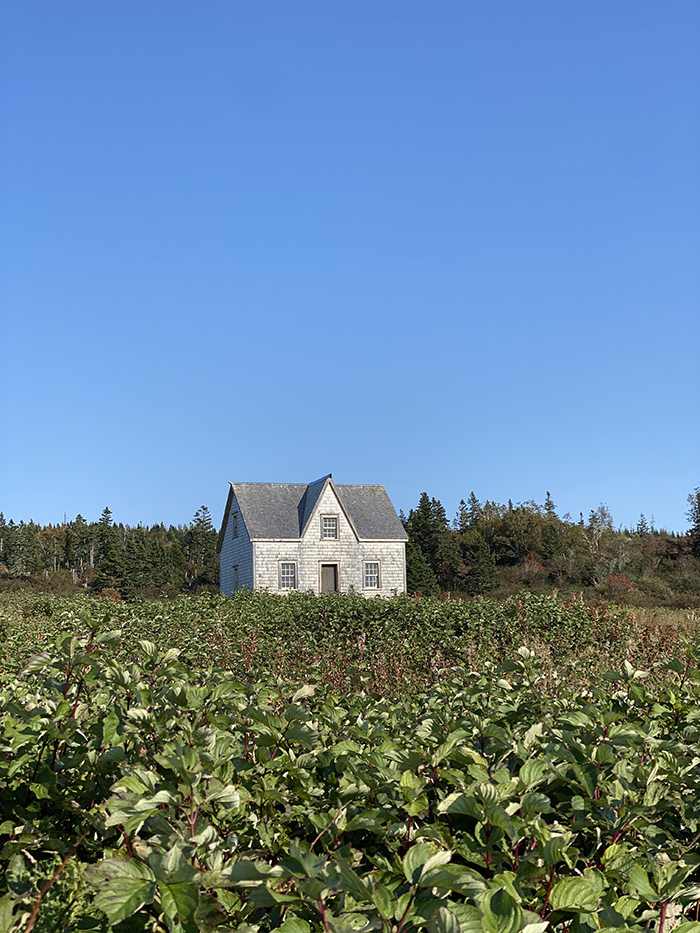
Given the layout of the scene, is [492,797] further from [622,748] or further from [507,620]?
[507,620]

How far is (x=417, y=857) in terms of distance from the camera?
1262 millimetres

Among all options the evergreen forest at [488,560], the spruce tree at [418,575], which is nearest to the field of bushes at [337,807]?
the evergreen forest at [488,560]

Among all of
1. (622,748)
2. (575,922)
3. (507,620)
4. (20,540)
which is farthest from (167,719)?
(20,540)

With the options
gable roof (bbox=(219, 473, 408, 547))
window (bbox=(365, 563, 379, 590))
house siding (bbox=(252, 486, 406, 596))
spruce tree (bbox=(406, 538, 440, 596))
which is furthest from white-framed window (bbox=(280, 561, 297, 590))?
spruce tree (bbox=(406, 538, 440, 596))

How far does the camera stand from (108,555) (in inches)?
1544

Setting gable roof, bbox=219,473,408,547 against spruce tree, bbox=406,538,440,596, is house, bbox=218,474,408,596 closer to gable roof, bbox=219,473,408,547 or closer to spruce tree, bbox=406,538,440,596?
gable roof, bbox=219,473,408,547

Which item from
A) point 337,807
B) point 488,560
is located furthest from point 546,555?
point 337,807

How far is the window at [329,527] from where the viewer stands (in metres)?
30.2

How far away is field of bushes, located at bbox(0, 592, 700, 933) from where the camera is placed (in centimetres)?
126

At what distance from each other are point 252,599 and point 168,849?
1426 centimetres

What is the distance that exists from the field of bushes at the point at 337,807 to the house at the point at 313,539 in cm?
2674

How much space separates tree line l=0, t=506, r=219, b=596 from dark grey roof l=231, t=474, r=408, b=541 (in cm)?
1185

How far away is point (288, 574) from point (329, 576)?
183 centimetres

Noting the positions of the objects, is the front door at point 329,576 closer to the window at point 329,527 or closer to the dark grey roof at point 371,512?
the window at point 329,527
